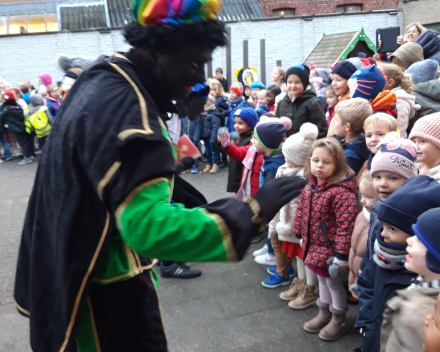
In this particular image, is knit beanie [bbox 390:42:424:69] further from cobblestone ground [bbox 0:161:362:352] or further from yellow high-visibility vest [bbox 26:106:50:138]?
yellow high-visibility vest [bbox 26:106:50:138]

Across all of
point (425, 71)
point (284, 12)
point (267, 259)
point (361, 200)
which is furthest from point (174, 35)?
point (284, 12)

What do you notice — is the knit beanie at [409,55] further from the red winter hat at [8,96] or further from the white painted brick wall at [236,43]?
the white painted brick wall at [236,43]

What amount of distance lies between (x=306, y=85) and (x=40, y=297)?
390 centimetres

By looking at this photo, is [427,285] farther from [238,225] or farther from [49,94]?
[49,94]

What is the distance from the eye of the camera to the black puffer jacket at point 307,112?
179 inches

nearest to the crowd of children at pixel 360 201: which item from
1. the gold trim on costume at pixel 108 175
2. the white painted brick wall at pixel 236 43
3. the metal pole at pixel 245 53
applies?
the gold trim on costume at pixel 108 175

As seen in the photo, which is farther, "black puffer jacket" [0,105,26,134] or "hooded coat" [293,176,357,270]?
"black puffer jacket" [0,105,26,134]

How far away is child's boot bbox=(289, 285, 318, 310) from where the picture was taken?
3.32 m

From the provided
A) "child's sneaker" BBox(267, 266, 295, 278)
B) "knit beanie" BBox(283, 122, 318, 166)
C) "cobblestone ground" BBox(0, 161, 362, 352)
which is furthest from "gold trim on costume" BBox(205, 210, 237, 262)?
"child's sneaker" BBox(267, 266, 295, 278)

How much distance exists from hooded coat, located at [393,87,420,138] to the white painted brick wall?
10049mm

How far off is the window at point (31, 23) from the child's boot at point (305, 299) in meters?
15.0

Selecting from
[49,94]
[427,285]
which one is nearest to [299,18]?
[49,94]

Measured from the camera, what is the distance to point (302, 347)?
9.37 ft

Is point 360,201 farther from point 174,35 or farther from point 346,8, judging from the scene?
point 346,8
